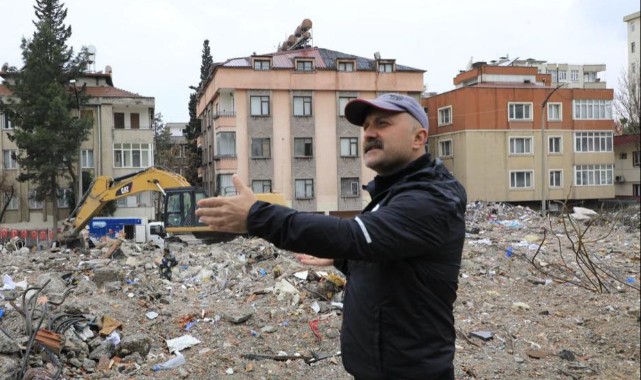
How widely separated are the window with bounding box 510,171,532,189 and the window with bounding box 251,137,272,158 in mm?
15254

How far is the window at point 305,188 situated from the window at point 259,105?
13.9 ft

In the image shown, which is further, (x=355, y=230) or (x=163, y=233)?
(x=163, y=233)

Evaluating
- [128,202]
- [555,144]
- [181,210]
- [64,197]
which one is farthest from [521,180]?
[64,197]

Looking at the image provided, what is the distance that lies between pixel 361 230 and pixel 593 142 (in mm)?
39920

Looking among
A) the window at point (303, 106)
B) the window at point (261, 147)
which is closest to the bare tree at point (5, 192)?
the window at point (261, 147)

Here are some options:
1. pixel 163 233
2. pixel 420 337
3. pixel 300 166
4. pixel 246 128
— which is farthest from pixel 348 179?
pixel 420 337

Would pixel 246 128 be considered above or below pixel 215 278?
above

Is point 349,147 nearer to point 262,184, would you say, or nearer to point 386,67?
point 386,67

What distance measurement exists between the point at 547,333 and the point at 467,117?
95.5ft

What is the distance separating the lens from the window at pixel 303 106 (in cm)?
3192

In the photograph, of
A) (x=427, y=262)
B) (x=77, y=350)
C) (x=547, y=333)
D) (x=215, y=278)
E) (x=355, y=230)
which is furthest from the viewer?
(x=215, y=278)

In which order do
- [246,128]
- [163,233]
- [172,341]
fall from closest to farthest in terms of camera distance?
[172,341] → [163,233] → [246,128]

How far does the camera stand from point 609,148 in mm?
37281

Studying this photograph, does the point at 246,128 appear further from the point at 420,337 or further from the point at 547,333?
the point at 420,337
